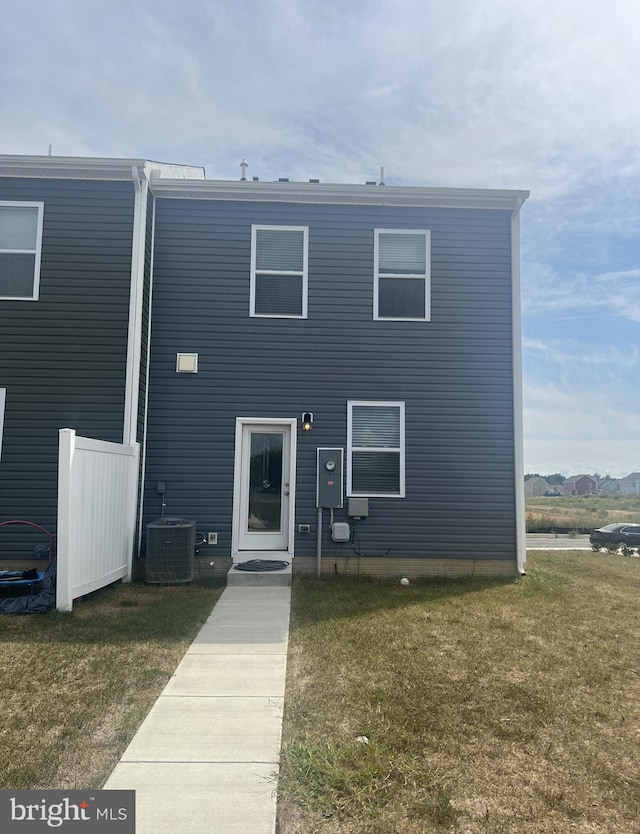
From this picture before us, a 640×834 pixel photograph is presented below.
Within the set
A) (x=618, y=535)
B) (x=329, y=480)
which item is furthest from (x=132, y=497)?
(x=618, y=535)

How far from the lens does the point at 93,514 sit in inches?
232

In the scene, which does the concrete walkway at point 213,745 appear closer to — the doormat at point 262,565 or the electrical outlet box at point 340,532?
the doormat at point 262,565

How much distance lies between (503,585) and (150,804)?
5.68 metres

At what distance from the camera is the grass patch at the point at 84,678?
266cm

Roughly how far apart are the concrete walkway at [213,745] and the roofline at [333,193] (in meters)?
5.92

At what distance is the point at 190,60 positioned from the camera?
8.04 meters

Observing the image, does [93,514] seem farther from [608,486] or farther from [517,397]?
[608,486]

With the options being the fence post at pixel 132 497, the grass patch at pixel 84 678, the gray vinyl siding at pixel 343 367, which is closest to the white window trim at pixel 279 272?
the gray vinyl siding at pixel 343 367

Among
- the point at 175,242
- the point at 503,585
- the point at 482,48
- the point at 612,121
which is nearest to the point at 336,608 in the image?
the point at 503,585

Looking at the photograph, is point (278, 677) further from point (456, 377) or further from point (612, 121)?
point (612, 121)

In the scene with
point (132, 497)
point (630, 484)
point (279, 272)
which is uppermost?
point (279, 272)

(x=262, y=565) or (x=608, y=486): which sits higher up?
(x=608, y=486)

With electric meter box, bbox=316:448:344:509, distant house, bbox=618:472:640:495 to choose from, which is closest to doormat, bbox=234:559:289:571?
electric meter box, bbox=316:448:344:509

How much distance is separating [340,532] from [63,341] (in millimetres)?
4482
